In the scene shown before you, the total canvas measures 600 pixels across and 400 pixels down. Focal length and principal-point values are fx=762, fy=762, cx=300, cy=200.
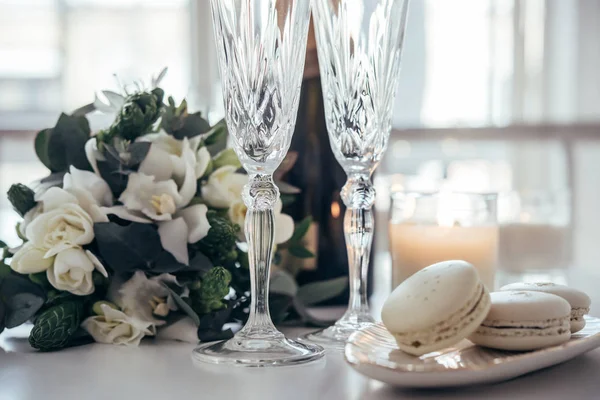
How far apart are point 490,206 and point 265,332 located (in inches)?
13.2

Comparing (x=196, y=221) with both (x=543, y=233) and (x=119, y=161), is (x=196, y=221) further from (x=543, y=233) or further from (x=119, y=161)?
(x=543, y=233)

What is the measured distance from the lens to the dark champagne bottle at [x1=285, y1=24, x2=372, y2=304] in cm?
91

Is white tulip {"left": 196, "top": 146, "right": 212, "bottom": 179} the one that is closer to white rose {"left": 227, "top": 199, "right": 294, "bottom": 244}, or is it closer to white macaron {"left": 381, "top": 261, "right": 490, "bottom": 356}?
white rose {"left": 227, "top": 199, "right": 294, "bottom": 244}

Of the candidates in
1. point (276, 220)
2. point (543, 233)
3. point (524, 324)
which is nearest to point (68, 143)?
point (276, 220)

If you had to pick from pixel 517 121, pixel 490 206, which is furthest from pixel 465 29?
pixel 490 206

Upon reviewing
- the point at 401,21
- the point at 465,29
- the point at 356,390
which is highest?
the point at 465,29

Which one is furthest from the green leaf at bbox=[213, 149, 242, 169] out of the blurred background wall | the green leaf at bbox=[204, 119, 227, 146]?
the blurred background wall

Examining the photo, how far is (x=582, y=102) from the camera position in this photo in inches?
109

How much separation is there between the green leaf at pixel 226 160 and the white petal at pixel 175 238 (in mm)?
108

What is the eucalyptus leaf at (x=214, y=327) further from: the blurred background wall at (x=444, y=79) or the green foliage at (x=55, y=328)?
the blurred background wall at (x=444, y=79)

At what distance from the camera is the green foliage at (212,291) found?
2.12ft

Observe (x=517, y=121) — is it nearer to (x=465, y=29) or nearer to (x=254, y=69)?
(x=465, y=29)

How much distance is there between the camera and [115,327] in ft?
2.13

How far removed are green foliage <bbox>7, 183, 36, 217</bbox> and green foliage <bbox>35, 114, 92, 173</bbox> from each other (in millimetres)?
37
